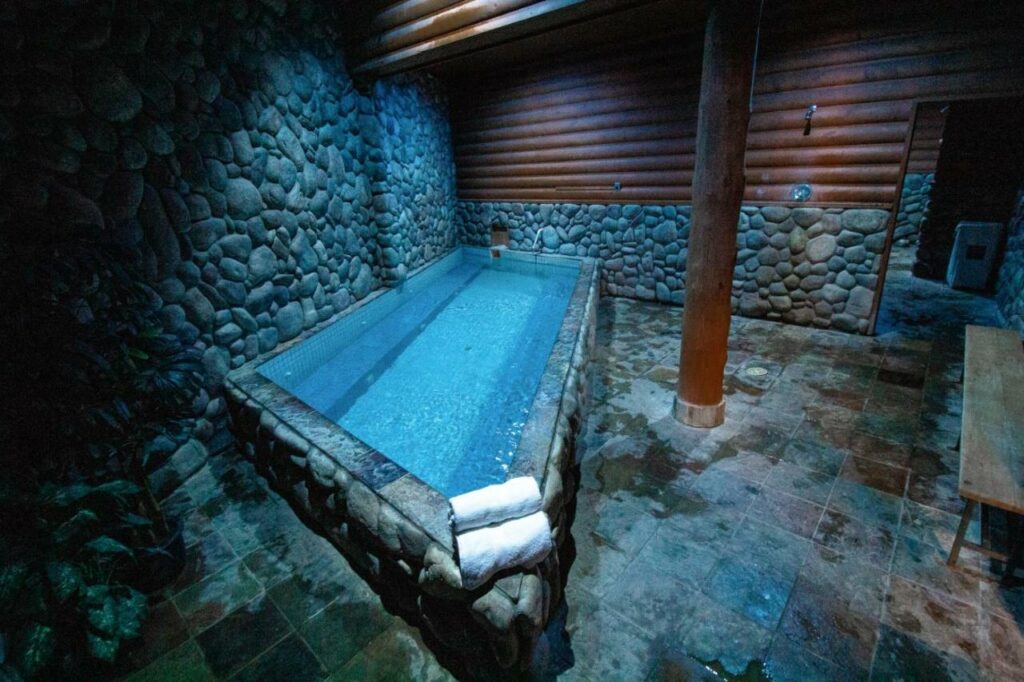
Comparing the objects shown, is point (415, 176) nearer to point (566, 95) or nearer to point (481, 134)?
point (481, 134)

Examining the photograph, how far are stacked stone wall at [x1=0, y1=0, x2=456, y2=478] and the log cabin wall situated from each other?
274cm

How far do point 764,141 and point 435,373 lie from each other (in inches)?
198

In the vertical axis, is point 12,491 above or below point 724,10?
below

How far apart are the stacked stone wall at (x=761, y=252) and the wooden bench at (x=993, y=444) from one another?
2.36 m

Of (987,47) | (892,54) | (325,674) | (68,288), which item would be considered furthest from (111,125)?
(987,47)

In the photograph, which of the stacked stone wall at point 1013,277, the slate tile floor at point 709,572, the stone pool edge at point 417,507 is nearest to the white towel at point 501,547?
the stone pool edge at point 417,507

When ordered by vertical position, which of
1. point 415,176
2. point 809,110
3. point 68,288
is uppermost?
point 809,110

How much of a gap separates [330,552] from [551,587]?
4.81 feet

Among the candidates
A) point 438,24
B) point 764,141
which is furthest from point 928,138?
point 438,24

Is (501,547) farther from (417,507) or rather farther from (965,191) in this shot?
(965,191)

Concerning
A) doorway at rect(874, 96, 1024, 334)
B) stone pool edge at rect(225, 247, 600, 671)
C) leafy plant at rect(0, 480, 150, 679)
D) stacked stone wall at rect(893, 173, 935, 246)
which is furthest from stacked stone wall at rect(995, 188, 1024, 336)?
leafy plant at rect(0, 480, 150, 679)

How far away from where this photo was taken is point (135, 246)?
3105 millimetres

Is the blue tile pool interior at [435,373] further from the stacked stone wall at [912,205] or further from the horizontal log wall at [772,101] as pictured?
the stacked stone wall at [912,205]

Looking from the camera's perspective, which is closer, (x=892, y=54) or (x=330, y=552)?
(x=330, y=552)
